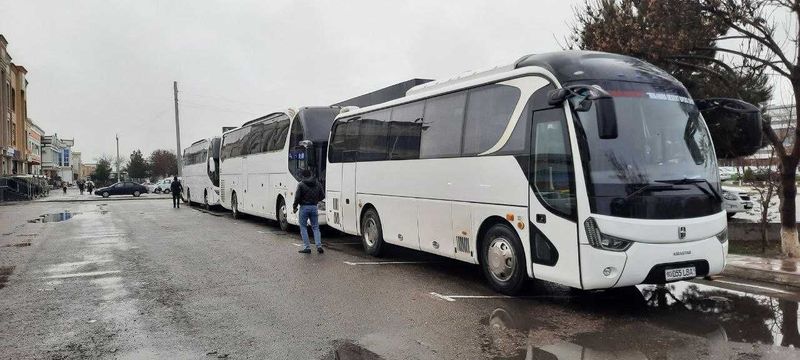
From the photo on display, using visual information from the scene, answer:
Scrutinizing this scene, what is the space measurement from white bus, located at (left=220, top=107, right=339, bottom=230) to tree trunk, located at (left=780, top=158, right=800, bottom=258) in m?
9.59

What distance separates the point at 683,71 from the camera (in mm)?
15516

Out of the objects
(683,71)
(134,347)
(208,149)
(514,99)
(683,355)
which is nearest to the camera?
(683,355)

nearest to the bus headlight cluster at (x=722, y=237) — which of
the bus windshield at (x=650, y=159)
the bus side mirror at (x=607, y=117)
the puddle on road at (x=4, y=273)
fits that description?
the bus windshield at (x=650, y=159)

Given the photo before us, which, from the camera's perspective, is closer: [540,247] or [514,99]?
[540,247]

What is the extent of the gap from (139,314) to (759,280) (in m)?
8.59

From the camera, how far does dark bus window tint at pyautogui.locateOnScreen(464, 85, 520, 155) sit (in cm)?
741

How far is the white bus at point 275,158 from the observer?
566 inches

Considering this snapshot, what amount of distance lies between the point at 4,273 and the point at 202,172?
18.6 meters

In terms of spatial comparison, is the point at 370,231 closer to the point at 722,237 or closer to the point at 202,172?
the point at 722,237

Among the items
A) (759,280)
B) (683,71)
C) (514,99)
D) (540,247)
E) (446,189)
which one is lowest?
(759,280)

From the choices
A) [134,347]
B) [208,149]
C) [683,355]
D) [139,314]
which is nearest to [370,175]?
[139,314]

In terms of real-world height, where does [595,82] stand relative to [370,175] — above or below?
above

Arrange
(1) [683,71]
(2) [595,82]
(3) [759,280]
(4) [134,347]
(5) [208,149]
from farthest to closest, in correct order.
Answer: (5) [208,149]
(1) [683,71]
(3) [759,280]
(2) [595,82]
(4) [134,347]

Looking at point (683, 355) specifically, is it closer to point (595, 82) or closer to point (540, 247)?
point (540, 247)
